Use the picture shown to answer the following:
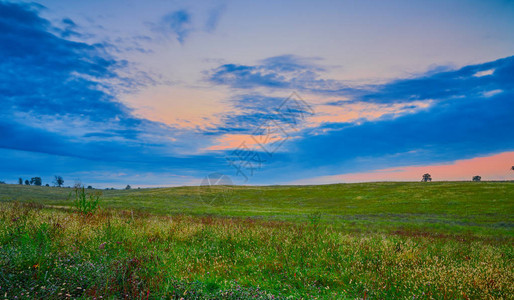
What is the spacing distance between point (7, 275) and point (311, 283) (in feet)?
19.7

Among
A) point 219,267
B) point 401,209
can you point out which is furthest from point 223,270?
point 401,209

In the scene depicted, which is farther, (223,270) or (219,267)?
(219,267)

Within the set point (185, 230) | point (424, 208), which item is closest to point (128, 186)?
point (424, 208)

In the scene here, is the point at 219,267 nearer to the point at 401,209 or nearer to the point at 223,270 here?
the point at 223,270

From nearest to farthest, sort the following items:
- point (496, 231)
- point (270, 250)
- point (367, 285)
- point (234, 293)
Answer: point (234, 293)
point (367, 285)
point (270, 250)
point (496, 231)

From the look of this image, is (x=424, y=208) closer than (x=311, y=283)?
No

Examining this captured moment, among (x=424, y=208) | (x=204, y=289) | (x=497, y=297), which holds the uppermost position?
(x=204, y=289)

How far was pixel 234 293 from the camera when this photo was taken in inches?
201

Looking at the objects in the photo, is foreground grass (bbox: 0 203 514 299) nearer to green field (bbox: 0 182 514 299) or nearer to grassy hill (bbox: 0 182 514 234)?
green field (bbox: 0 182 514 299)

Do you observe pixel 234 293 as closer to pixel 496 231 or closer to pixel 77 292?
pixel 77 292

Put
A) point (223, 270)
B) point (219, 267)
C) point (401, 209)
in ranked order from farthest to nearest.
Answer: point (401, 209) < point (219, 267) < point (223, 270)

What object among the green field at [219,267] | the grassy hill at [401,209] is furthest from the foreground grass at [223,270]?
the grassy hill at [401,209]

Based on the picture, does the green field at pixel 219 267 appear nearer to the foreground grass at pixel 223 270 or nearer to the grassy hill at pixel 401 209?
the foreground grass at pixel 223 270

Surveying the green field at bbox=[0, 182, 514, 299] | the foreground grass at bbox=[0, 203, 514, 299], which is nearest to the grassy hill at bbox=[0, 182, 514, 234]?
the green field at bbox=[0, 182, 514, 299]
